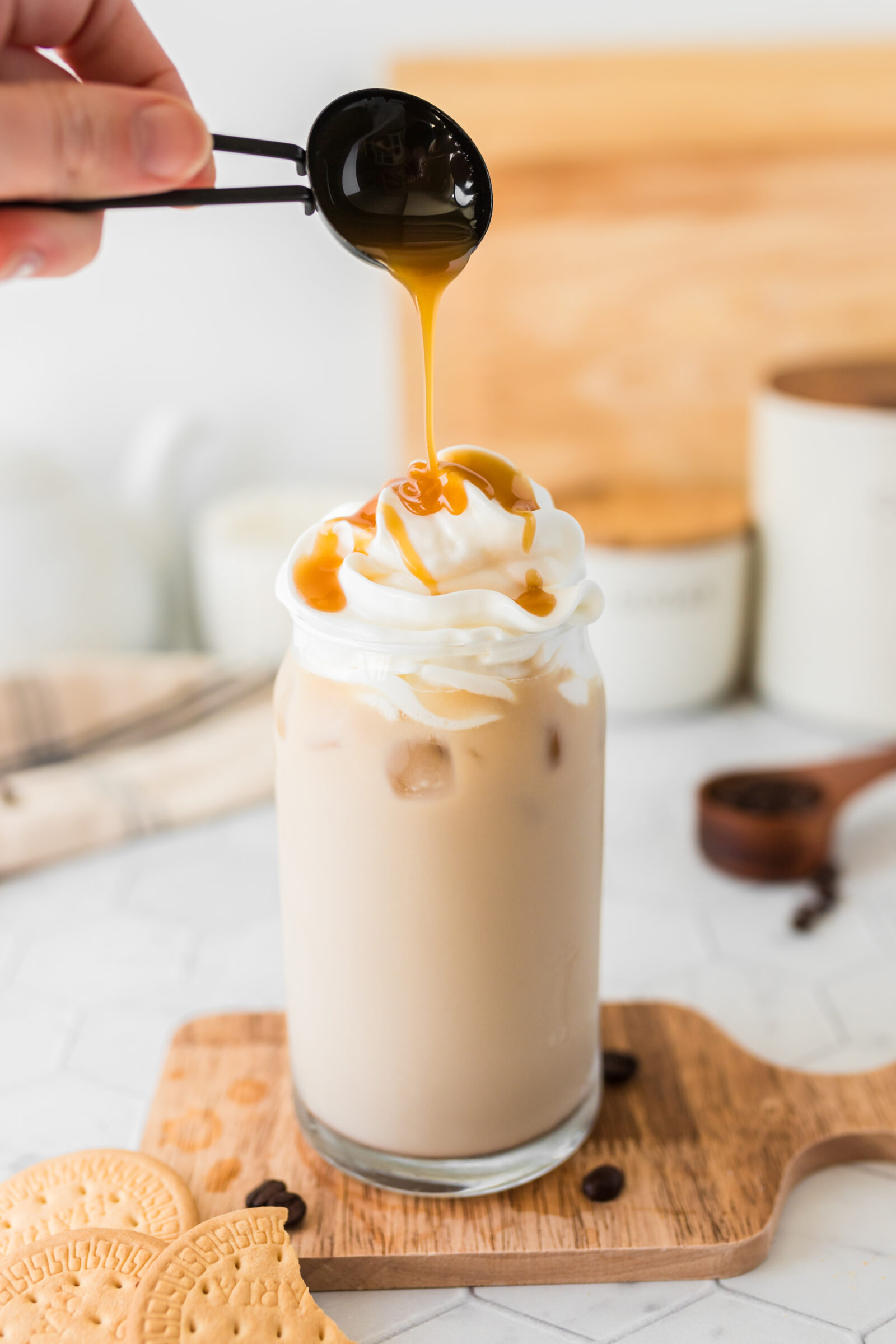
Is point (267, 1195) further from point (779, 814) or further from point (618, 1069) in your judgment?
point (779, 814)

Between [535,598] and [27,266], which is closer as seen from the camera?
[535,598]

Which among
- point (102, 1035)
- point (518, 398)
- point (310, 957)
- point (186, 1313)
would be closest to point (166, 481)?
point (518, 398)

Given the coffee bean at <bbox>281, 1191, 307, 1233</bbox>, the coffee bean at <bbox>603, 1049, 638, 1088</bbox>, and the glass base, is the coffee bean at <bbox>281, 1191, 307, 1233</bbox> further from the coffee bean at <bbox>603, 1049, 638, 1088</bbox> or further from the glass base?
the coffee bean at <bbox>603, 1049, 638, 1088</bbox>

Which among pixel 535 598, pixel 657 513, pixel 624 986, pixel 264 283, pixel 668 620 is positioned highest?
pixel 264 283

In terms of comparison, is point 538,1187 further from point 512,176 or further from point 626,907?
point 512,176

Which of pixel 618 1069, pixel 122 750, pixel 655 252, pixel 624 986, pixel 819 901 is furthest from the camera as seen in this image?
pixel 655 252

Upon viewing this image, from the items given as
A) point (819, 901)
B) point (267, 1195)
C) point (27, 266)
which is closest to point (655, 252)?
point (819, 901)

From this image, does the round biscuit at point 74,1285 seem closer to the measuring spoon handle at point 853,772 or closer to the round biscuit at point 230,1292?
the round biscuit at point 230,1292
